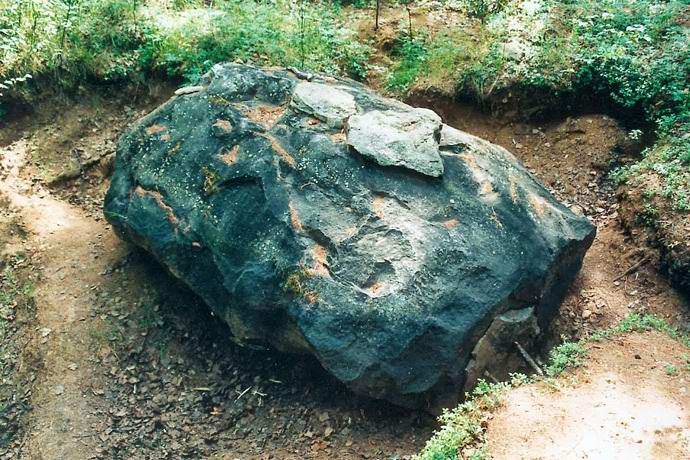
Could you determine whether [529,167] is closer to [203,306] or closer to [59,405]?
[203,306]

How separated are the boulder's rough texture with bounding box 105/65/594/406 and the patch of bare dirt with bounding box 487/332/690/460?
48 cm

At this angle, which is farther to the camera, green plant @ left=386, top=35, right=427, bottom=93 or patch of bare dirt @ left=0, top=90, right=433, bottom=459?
green plant @ left=386, top=35, right=427, bottom=93

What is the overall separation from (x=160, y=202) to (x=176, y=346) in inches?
48.2

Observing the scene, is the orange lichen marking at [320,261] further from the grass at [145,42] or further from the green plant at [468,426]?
the grass at [145,42]

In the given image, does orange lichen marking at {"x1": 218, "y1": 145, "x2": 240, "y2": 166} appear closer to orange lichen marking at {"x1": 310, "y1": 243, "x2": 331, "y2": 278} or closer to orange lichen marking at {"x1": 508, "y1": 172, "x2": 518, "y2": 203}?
orange lichen marking at {"x1": 310, "y1": 243, "x2": 331, "y2": 278}

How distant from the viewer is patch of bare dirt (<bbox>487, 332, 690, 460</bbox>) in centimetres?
390

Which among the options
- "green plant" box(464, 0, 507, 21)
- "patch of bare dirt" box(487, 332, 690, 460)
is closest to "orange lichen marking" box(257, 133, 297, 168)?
"patch of bare dirt" box(487, 332, 690, 460)

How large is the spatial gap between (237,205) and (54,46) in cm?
343

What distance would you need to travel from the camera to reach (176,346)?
5473 millimetres

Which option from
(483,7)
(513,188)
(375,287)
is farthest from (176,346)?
(483,7)

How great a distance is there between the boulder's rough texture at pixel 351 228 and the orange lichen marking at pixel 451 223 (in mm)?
15

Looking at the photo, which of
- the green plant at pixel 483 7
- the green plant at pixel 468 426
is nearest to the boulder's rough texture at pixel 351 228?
the green plant at pixel 468 426

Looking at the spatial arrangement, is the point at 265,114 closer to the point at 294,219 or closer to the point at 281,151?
the point at 281,151

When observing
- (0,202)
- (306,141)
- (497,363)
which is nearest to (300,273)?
(306,141)
